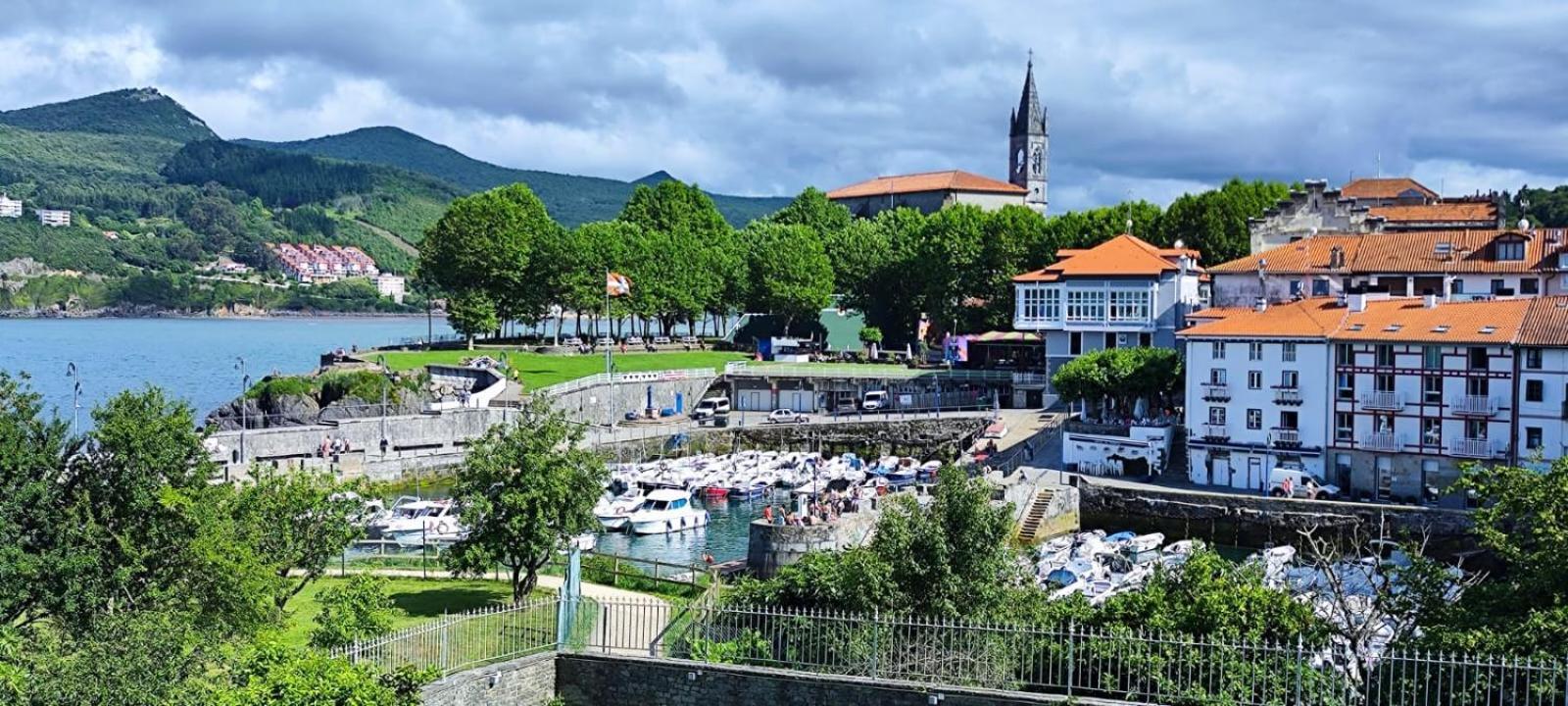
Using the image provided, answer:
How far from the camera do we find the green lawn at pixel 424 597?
28.5 m

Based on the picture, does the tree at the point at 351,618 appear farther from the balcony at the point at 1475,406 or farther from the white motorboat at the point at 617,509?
the balcony at the point at 1475,406

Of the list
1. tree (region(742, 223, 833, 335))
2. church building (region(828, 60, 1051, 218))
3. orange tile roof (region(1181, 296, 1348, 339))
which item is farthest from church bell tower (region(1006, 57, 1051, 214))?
orange tile roof (region(1181, 296, 1348, 339))

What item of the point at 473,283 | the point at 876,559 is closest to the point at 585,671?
the point at 876,559

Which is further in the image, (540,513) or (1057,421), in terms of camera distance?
(1057,421)

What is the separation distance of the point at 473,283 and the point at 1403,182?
6357cm

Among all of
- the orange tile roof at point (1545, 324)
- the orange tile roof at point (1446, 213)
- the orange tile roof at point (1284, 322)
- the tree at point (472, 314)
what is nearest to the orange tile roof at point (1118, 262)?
the orange tile roof at point (1446, 213)

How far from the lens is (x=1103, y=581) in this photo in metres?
40.8

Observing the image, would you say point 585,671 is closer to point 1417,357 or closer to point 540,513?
point 540,513

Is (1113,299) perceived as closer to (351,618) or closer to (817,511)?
(817,511)

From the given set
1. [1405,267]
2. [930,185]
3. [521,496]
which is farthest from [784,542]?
[930,185]

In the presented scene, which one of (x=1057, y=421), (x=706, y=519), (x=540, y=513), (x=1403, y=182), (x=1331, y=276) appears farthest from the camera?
(x=1403, y=182)

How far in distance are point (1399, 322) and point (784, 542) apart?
2703 centimetres

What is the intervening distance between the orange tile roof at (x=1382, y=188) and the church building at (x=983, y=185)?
151ft

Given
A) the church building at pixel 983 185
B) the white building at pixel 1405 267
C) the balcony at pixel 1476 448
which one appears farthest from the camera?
the church building at pixel 983 185
